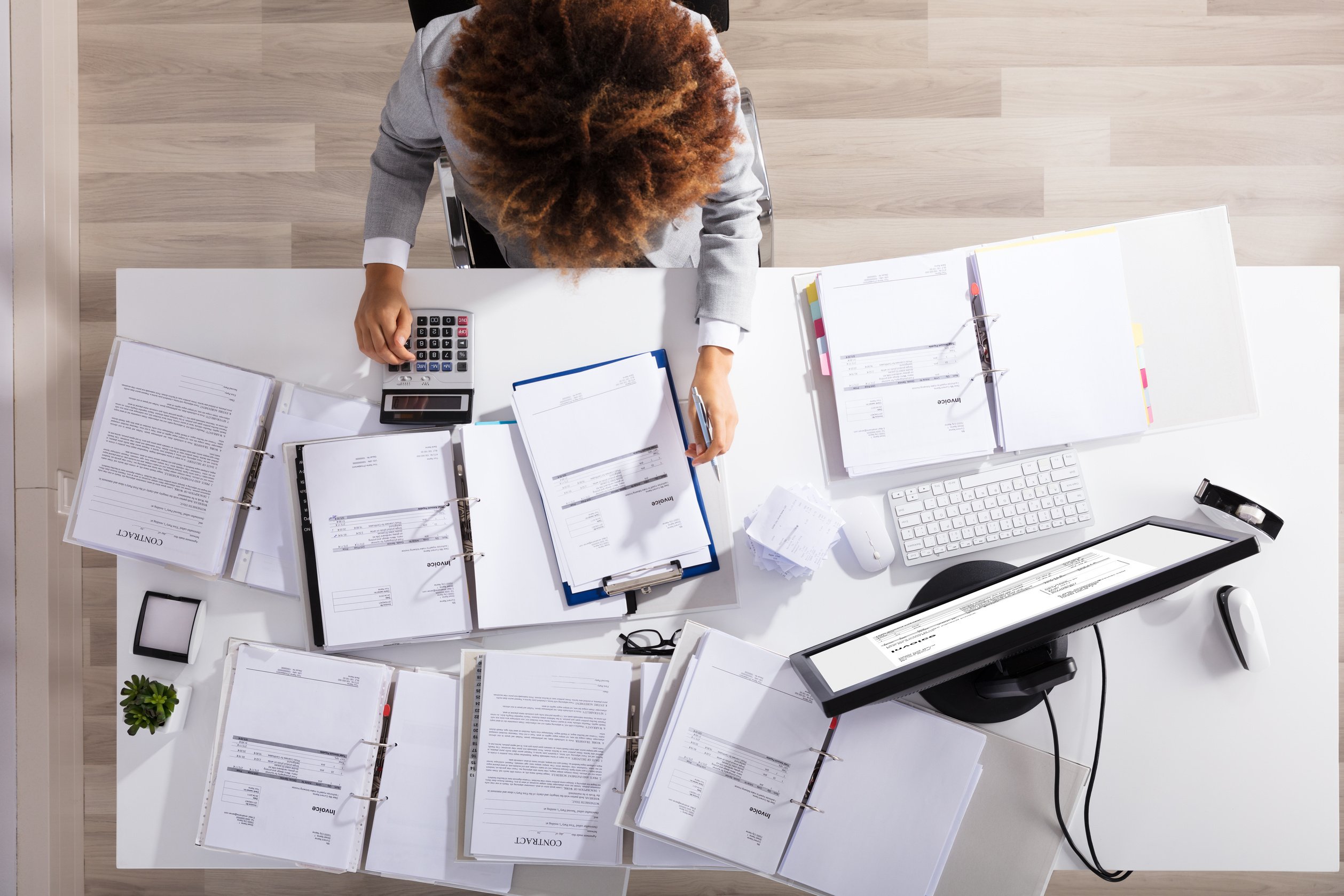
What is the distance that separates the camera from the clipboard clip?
3.55 feet

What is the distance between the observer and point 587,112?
30.6 inches

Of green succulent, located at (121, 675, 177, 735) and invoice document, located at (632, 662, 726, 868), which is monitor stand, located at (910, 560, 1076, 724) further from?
green succulent, located at (121, 675, 177, 735)

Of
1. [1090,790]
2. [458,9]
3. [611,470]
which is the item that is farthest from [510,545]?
[1090,790]

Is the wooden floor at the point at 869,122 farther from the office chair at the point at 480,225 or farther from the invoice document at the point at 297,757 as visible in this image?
the invoice document at the point at 297,757

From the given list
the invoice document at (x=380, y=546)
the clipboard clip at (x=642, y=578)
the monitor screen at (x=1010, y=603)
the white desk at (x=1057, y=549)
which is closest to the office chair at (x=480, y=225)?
the white desk at (x=1057, y=549)

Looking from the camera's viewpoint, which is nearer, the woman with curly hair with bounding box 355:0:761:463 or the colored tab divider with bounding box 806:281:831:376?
the woman with curly hair with bounding box 355:0:761:463

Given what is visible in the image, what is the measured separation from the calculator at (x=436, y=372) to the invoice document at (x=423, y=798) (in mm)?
383

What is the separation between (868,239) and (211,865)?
1.70m

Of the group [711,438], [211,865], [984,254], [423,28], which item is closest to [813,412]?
[711,438]

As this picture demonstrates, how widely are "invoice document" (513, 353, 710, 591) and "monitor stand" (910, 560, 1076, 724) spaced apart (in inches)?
→ 14.0

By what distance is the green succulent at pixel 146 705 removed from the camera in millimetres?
1044

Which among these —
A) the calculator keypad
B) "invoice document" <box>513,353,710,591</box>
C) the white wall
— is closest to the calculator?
the calculator keypad

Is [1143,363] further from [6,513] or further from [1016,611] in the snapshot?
[6,513]

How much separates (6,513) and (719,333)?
5.18ft
